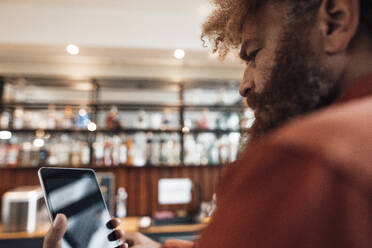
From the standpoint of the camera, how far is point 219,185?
0.27 meters

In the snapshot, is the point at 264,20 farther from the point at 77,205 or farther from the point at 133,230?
the point at 133,230

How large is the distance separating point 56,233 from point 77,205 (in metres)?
0.14

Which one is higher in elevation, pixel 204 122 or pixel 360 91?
pixel 204 122

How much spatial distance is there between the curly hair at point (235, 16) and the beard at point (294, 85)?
0.04m

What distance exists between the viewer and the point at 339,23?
15.0 inches


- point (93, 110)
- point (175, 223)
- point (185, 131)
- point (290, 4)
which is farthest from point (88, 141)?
point (290, 4)

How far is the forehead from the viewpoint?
1.57 feet

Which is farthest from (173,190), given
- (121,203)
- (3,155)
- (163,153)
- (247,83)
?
(247,83)

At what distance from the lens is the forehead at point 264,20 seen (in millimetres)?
478

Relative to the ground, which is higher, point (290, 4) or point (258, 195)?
point (290, 4)

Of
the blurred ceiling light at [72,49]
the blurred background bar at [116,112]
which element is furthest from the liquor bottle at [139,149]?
the blurred ceiling light at [72,49]

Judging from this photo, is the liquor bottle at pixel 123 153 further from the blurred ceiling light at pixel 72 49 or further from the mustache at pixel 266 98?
the mustache at pixel 266 98

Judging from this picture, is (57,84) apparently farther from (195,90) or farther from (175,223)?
(175,223)

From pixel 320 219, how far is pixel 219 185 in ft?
0.33
